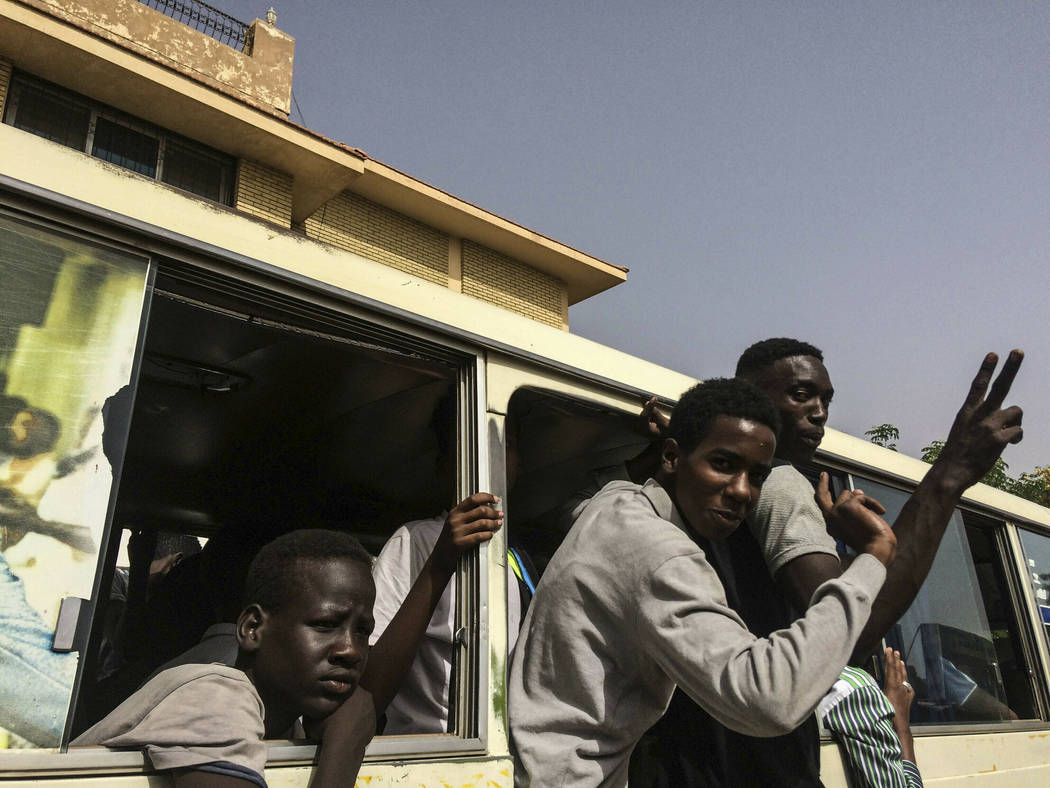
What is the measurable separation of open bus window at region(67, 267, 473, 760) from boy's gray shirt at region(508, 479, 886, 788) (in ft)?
1.43

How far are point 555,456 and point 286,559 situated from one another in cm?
140

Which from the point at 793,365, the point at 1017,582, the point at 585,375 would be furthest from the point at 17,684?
the point at 1017,582

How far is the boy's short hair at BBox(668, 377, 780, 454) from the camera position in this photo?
2070mm

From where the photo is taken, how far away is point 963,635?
4.05 metres

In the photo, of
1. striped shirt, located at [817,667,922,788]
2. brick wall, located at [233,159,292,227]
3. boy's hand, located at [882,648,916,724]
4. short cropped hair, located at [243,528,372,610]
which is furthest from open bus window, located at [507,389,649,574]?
brick wall, located at [233,159,292,227]

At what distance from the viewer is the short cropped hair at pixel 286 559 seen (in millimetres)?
1932

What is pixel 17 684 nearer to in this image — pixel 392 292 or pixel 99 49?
pixel 392 292

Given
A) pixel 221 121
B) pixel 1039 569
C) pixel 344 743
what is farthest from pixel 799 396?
pixel 221 121

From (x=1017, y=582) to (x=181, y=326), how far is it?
160 inches

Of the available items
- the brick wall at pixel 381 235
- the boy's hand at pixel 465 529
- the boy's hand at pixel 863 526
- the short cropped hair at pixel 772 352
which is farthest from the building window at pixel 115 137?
the boy's hand at pixel 863 526

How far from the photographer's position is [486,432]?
221cm

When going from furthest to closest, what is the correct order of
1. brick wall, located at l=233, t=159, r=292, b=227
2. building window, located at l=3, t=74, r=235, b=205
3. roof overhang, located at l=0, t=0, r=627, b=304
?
brick wall, located at l=233, t=159, r=292, b=227 < building window, located at l=3, t=74, r=235, b=205 < roof overhang, located at l=0, t=0, r=627, b=304

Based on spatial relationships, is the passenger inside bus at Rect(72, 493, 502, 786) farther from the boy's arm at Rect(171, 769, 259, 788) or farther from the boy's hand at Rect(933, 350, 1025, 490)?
the boy's hand at Rect(933, 350, 1025, 490)

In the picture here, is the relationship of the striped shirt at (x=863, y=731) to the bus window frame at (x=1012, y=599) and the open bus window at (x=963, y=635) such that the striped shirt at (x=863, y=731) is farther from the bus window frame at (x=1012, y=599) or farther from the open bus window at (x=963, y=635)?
the bus window frame at (x=1012, y=599)
